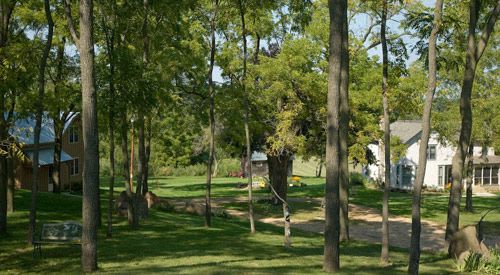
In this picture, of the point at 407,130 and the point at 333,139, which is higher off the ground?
the point at 407,130

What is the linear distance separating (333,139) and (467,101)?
7511 mm

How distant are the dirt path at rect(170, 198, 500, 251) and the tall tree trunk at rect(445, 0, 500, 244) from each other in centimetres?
465

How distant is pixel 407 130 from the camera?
58906mm

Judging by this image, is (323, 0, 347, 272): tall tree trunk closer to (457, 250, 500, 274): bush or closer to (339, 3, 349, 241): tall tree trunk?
(339, 3, 349, 241): tall tree trunk

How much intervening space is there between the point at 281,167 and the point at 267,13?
9.93 metres

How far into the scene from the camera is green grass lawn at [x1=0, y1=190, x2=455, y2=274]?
13470mm

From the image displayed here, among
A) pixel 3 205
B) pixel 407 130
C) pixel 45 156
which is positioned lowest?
pixel 3 205

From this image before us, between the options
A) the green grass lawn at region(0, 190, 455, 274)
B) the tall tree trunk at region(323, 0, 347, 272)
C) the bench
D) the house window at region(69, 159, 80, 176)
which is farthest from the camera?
the house window at region(69, 159, 80, 176)

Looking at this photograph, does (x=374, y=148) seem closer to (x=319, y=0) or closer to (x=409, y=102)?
(x=319, y=0)

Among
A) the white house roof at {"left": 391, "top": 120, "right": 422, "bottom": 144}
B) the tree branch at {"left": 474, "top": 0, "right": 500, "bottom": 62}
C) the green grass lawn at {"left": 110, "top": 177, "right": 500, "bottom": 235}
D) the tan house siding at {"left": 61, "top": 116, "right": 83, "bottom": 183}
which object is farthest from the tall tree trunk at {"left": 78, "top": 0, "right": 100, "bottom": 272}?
the white house roof at {"left": 391, "top": 120, "right": 422, "bottom": 144}

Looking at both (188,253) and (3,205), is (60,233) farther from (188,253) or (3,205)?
(3,205)

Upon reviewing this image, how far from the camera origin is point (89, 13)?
12523 millimetres

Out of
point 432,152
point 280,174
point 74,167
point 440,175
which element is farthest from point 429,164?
point 74,167

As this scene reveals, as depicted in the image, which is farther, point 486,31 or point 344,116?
Result: point 486,31
